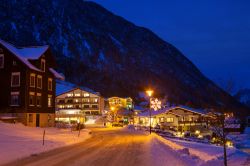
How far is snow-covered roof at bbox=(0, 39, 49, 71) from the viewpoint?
54.8 m

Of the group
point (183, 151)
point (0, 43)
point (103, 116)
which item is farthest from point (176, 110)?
point (183, 151)

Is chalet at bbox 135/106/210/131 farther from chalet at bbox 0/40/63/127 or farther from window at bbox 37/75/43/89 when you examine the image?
window at bbox 37/75/43/89

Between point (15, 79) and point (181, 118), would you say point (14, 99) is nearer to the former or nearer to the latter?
point (15, 79)

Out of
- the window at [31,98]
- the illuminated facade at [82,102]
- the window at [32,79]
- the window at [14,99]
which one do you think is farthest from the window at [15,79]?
the illuminated facade at [82,102]

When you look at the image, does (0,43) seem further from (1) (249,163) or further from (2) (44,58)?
(1) (249,163)

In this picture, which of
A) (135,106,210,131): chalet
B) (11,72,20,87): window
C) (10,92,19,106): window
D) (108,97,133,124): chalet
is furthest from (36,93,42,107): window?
(108,97,133,124): chalet

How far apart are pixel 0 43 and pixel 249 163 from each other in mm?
47849

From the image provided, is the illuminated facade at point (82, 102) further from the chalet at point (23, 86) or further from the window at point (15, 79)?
the window at point (15, 79)

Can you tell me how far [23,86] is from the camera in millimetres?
53781

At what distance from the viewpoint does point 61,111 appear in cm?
12275

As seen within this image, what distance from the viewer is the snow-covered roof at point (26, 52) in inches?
2158

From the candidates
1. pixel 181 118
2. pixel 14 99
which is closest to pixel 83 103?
pixel 181 118

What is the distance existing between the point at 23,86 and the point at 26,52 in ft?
27.0

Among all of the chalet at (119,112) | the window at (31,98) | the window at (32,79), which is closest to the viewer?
the window at (31,98)
